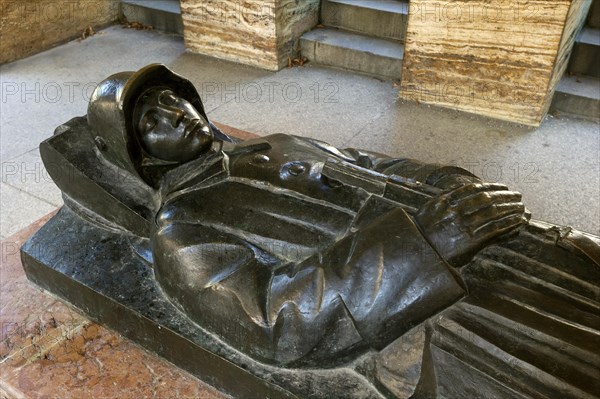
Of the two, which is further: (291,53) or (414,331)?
(291,53)

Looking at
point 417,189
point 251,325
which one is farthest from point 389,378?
point 417,189

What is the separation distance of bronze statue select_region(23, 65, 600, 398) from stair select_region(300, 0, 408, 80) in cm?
304

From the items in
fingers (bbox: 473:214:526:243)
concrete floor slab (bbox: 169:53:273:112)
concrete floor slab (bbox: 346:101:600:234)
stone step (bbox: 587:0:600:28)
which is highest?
fingers (bbox: 473:214:526:243)

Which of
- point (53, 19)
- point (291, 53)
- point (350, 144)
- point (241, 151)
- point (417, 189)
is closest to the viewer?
point (417, 189)

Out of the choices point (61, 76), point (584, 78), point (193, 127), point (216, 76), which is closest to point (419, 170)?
point (193, 127)

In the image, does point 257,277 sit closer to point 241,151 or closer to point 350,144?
point 241,151

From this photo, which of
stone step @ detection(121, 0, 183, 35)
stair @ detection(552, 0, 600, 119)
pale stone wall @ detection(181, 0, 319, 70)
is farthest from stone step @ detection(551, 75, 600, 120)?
stone step @ detection(121, 0, 183, 35)

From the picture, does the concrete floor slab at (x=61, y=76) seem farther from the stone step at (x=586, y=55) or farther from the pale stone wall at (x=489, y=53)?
the stone step at (x=586, y=55)

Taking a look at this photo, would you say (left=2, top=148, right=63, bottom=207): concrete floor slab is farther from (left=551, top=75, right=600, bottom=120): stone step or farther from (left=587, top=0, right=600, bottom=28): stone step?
(left=587, top=0, right=600, bottom=28): stone step

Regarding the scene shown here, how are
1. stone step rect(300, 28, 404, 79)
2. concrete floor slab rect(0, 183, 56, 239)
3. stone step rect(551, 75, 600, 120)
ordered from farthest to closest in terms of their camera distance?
stone step rect(300, 28, 404, 79)
stone step rect(551, 75, 600, 120)
concrete floor slab rect(0, 183, 56, 239)

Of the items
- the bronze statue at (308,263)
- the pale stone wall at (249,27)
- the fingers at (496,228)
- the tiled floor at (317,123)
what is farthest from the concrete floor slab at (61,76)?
the fingers at (496,228)

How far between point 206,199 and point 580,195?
2633mm

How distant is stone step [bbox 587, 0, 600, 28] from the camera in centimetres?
515

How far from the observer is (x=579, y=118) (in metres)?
4.70
